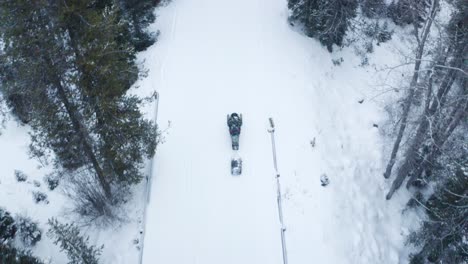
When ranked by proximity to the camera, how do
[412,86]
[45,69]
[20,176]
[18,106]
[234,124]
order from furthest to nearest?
[18,106] < [234,124] < [20,176] < [412,86] < [45,69]

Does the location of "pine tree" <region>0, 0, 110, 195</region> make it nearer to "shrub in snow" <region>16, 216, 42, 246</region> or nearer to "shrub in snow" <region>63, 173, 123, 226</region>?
"shrub in snow" <region>63, 173, 123, 226</region>

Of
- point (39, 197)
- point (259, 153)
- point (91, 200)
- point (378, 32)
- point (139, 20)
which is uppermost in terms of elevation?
point (139, 20)

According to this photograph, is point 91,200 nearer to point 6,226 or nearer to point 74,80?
point 6,226

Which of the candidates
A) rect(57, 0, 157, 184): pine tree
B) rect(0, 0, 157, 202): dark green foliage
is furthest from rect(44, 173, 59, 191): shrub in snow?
rect(57, 0, 157, 184): pine tree

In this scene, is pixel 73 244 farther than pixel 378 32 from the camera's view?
No

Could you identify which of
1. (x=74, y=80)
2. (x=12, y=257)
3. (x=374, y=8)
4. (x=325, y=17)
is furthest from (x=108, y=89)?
(x=374, y=8)

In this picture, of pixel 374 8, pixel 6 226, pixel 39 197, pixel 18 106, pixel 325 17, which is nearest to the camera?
pixel 6 226
